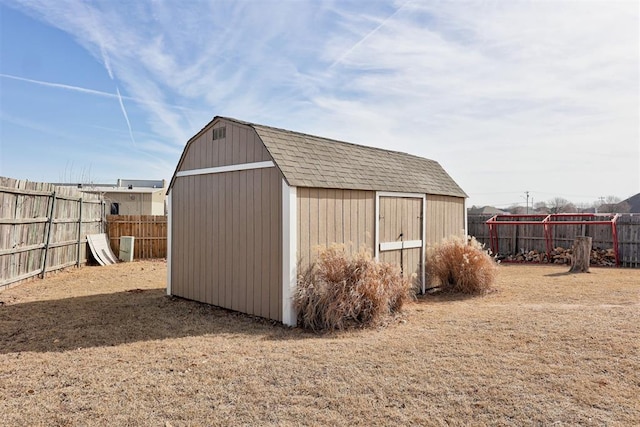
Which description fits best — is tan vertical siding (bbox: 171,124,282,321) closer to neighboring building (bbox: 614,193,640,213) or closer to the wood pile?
the wood pile

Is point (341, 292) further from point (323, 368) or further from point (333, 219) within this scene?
point (323, 368)

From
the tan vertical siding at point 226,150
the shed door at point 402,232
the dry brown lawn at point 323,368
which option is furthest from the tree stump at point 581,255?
the tan vertical siding at point 226,150

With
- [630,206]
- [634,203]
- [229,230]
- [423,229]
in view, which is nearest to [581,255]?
[423,229]

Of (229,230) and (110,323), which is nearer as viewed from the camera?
(110,323)

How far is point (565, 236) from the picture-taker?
12.2m

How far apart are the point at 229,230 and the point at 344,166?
217 cm

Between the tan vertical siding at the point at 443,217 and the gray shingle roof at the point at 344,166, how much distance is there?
18cm

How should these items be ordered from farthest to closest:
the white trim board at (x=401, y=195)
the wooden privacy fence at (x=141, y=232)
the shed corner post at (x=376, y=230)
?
the wooden privacy fence at (x=141, y=232)
the white trim board at (x=401, y=195)
the shed corner post at (x=376, y=230)

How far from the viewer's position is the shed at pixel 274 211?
5113 millimetres

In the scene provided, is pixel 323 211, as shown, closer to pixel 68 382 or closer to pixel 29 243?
pixel 68 382

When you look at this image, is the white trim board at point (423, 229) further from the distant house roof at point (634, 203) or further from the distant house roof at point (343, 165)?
the distant house roof at point (634, 203)

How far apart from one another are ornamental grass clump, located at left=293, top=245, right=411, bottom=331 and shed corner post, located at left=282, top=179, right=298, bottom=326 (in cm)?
10

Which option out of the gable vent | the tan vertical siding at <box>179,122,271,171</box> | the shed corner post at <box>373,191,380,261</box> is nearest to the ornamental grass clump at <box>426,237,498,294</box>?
the shed corner post at <box>373,191,380,261</box>

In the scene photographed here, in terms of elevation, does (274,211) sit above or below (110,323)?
above
